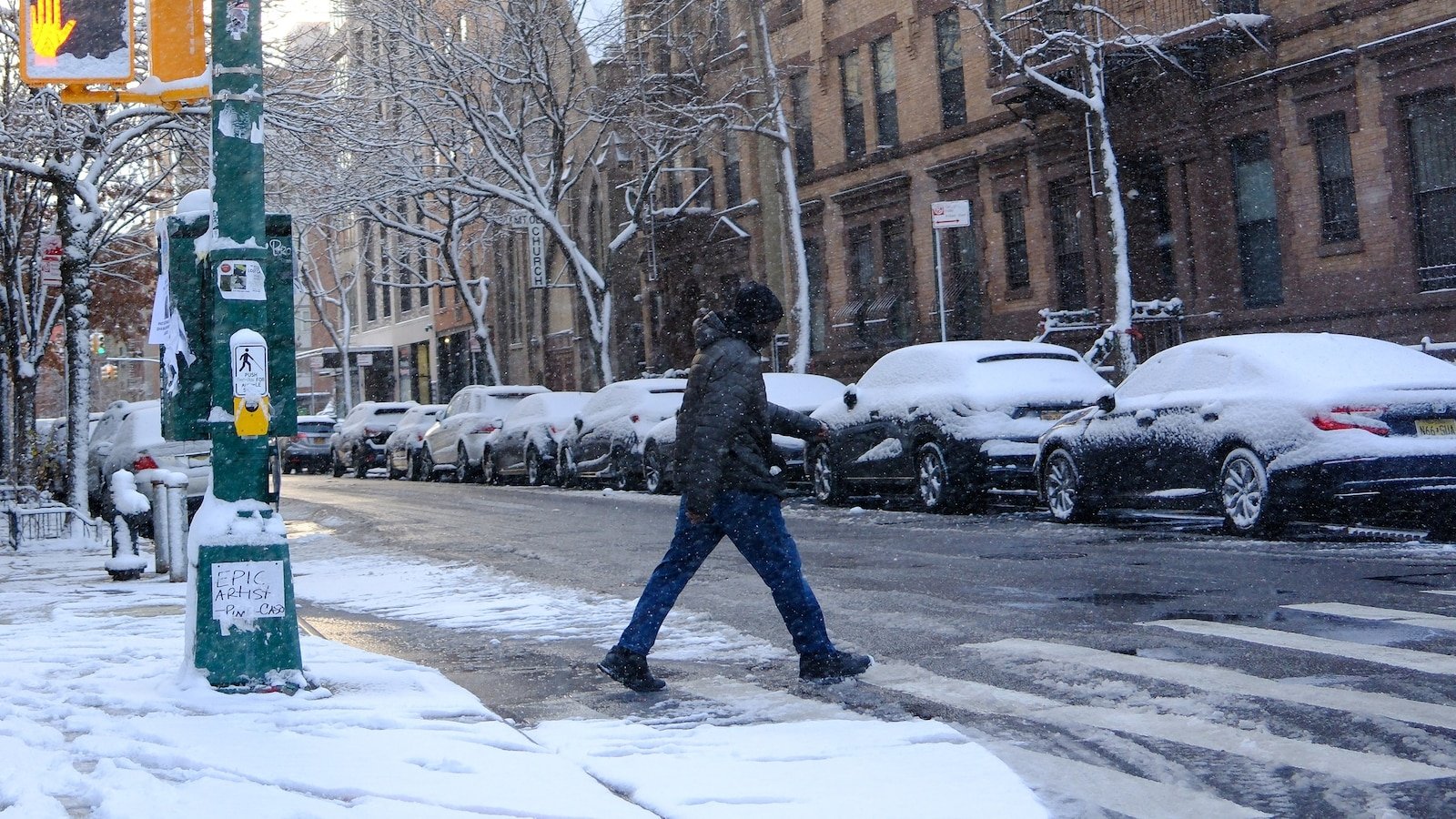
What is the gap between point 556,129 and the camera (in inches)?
1209

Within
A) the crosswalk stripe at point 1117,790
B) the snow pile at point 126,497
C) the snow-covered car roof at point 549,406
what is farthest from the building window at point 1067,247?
the crosswalk stripe at point 1117,790

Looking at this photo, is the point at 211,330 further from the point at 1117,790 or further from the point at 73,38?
the point at 1117,790

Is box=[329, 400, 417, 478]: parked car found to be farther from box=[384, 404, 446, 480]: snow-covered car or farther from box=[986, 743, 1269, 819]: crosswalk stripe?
box=[986, 743, 1269, 819]: crosswalk stripe

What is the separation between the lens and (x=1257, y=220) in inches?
872

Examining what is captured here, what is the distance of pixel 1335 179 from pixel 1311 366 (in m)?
9.92

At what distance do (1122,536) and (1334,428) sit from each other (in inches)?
80.8

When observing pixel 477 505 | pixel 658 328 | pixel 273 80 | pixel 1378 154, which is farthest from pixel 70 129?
pixel 658 328

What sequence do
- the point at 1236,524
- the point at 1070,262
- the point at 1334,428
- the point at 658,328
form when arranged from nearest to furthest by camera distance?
the point at 1334,428 < the point at 1236,524 < the point at 1070,262 < the point at 658,328

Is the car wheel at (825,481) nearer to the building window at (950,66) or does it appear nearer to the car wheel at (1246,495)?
the car wheel at (1246,495)

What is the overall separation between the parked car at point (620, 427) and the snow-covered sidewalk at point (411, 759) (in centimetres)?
1531

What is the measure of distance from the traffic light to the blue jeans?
16.5ft

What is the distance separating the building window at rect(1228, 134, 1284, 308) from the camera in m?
21.9

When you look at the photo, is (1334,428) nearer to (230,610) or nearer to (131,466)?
(230,610)

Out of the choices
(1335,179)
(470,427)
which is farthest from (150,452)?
(1335,179)
